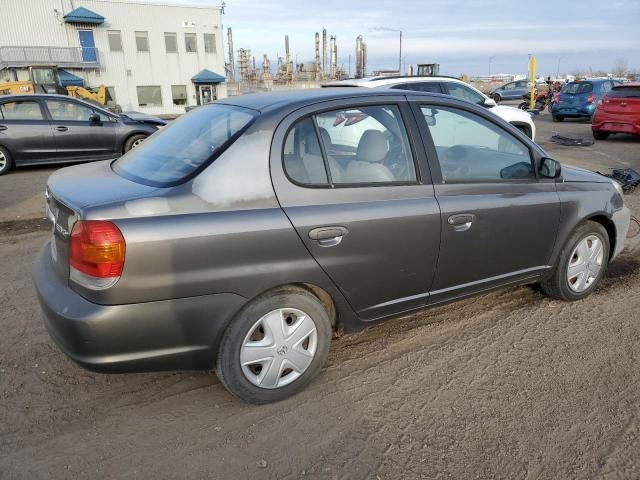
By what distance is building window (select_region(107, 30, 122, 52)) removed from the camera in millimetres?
37219

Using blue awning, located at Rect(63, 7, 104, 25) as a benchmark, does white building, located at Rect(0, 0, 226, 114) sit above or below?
below

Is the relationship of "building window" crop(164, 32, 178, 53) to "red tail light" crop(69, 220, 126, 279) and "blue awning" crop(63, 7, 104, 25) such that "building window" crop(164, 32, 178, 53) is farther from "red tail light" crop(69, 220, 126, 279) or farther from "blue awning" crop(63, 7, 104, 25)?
"red tail light" crop(69, 220, 126, 279)

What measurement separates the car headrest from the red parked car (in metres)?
13.2

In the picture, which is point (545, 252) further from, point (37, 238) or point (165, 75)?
point (165, 75)

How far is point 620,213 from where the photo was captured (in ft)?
13.8

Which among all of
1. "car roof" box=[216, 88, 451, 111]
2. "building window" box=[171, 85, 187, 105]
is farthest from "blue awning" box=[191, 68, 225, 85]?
"car roof" box=[216, 88, 451, 111]

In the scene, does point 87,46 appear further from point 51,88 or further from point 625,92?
point 625,92

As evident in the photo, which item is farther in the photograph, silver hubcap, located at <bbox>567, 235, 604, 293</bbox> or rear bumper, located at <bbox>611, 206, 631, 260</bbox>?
rear bumper, located at <bbox>611, 206, 631, 260</bbox>

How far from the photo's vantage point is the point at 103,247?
7.64 feet

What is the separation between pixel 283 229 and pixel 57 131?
9.11 m

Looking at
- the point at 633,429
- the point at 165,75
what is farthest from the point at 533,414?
the point at 165,75

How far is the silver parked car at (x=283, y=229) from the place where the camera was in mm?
2418

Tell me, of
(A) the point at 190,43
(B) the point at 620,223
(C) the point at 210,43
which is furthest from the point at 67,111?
(C) the point at 210,43

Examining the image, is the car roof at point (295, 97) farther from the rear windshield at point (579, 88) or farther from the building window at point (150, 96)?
the building window at point (150, 96)
